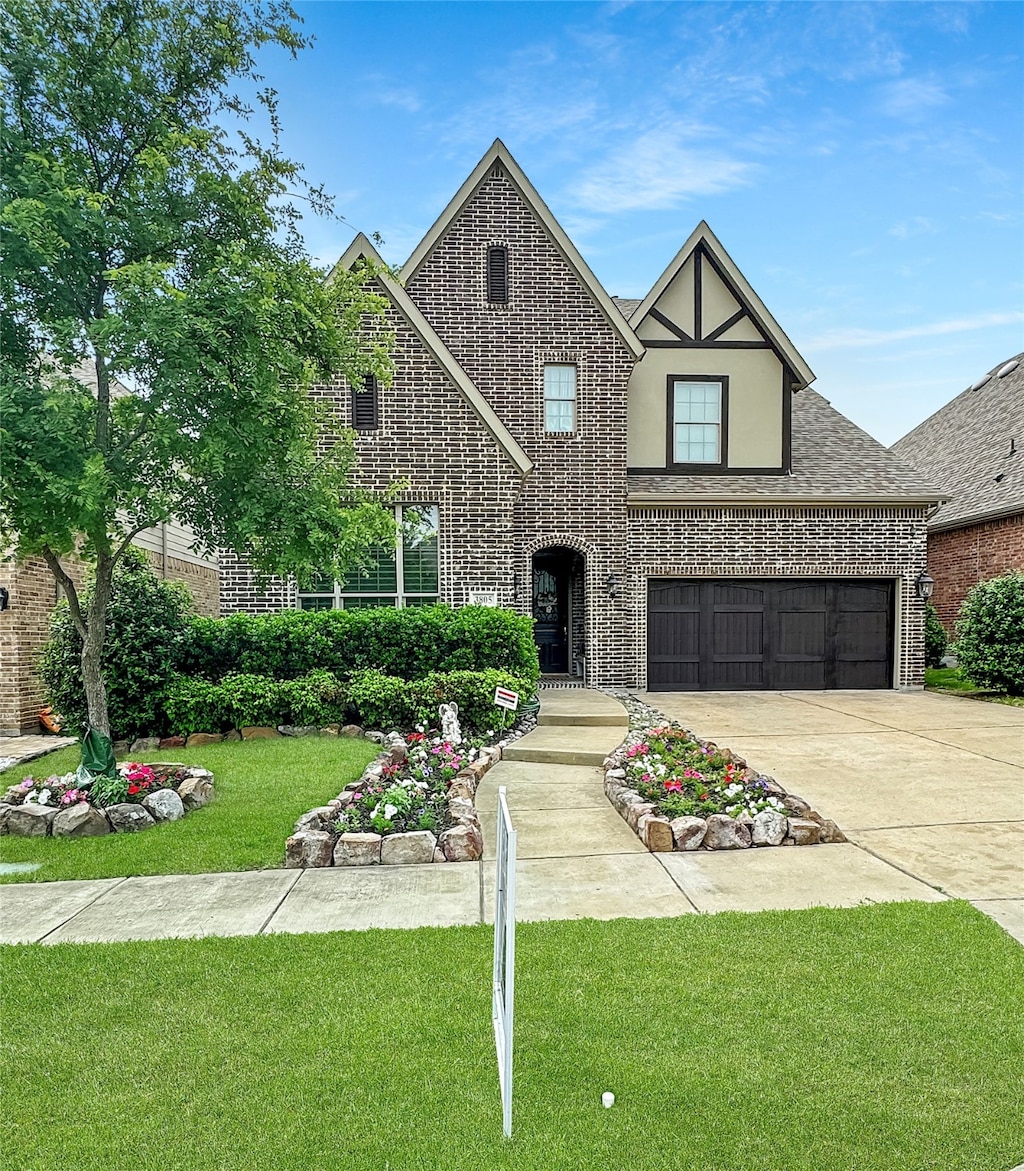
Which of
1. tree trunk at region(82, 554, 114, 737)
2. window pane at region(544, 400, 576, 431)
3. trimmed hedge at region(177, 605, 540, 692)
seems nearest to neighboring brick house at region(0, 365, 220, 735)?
trimmed hedge at region(177, 605, 540, 692)

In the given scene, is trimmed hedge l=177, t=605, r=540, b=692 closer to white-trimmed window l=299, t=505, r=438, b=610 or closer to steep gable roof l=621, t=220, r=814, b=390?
white-trimmed window l=299, t=505, r=438, b=610

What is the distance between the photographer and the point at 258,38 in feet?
22.2

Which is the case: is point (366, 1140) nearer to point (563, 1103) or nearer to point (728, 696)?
point (563, 1103)

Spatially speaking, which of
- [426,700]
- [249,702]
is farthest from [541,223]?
[249,702]

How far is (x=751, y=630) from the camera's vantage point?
1577cm

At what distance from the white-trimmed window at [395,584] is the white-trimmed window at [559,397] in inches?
157

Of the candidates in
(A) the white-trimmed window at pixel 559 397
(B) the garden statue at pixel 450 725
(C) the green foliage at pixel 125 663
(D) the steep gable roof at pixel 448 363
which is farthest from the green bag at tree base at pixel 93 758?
(A) the white-trimmed window at pixel 559 397

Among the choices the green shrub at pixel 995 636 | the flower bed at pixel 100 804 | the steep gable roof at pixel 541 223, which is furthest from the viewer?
the steep gable roof at pixel 541 223

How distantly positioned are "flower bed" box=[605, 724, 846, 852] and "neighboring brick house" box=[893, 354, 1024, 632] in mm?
13116

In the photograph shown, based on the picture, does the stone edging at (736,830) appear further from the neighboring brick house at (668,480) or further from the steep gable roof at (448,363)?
the neighboring brick house at (668,480)

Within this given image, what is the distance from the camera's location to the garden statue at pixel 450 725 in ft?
28.8

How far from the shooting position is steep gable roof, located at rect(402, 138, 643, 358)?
14.7 meters

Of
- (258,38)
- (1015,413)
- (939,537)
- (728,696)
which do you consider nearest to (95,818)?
(258,38)

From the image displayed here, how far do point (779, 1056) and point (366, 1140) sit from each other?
169 centimetres
